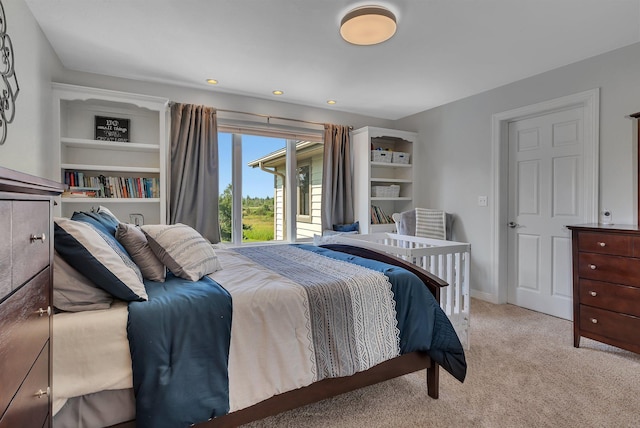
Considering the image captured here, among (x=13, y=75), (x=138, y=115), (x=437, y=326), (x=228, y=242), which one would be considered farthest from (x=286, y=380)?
(x=138, y=115)

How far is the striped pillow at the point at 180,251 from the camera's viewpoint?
64.9 inches

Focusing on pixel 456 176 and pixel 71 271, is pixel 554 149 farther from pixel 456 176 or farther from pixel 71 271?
pixel 71 271

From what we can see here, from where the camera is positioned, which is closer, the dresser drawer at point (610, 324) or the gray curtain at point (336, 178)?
the dresser drawer at point (610, 324)

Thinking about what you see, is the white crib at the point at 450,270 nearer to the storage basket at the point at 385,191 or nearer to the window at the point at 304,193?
the window at the point at 304,193

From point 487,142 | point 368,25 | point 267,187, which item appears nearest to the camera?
point 368,25

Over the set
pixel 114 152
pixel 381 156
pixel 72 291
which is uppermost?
pixel 381 156

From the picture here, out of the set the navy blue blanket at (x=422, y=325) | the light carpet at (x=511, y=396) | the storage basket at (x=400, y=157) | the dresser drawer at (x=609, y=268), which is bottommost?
the light carpet at (x=511, y=396)

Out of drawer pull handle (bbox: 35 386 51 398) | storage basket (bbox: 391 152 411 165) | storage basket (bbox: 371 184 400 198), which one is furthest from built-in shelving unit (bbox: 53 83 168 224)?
storage basket (bbox: 391 152 411 165)

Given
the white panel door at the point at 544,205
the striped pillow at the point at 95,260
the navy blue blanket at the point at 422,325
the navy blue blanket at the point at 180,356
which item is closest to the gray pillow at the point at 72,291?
the striped pillow at the point at 95,260

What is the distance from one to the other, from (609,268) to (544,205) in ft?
3.80

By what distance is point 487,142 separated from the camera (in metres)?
3.70

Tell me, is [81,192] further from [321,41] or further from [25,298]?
[25,298]

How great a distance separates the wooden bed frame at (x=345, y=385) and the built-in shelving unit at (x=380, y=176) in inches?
87.4

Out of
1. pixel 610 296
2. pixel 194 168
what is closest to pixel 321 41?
pixel 194 168
